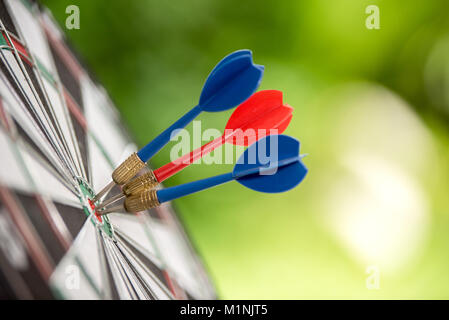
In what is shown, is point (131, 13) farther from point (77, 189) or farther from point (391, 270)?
point (391, 270)

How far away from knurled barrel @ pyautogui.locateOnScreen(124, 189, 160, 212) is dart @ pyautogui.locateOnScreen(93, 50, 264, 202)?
0.07 feet

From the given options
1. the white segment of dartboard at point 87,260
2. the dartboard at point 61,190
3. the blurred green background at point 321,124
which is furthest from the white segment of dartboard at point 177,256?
the blurred green background at point 321,124

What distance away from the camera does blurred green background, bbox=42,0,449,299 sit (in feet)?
3.18

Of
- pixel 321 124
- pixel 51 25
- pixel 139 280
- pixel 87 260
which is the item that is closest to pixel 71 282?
pixel 87 260

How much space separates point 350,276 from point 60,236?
0.86 metres

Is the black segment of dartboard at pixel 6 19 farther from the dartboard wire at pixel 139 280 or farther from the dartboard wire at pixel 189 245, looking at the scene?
the dartboard wire at pixel 189 245

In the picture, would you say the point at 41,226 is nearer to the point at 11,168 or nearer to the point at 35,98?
the point at 11,168

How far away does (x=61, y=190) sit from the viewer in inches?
11.8

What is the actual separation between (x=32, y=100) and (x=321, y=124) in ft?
2.63

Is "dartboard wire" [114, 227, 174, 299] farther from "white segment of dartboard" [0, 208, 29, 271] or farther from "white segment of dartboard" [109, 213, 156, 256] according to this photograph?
"white segment of dartboard" [0, 208, 29, 271]


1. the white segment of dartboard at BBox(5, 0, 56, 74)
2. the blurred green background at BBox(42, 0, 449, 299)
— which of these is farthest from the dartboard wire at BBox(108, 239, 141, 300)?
the blurred green background at BBox(42, 0, 449, 299)

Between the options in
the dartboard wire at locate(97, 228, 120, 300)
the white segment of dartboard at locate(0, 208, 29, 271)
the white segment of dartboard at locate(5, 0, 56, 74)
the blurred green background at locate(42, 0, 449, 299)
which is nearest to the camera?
the white segment of dartboard at locate(0, 208, 29, 271)

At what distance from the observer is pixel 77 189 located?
0.34 meters

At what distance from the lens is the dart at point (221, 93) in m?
0.33
